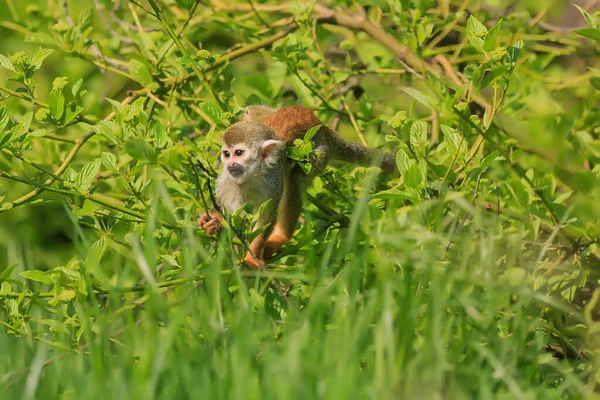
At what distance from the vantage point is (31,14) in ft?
14.9

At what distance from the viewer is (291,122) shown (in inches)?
161

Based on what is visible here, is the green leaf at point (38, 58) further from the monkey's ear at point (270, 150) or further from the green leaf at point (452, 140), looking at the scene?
the green leaf at point (452, 140)

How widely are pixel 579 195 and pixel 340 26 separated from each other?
1851mm

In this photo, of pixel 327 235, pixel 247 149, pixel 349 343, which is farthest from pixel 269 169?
pixel 349 343

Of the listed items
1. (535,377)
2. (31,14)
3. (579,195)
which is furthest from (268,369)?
(31,14)

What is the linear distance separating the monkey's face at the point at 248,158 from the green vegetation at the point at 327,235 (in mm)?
208

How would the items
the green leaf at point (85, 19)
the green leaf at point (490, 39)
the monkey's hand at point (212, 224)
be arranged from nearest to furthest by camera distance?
1. the green leaf at point (490, 39)
2. the monkey's hand at point (212, 224)
3. the green leaf at point (85, 19)

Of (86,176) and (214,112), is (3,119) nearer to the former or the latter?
(86,176)

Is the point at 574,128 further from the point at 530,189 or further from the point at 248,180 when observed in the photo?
the point at 248,180

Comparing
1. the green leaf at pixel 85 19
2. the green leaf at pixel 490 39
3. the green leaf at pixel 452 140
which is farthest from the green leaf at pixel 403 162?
the green leaf at pixel 85 19

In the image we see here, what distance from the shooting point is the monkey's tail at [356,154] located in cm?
431

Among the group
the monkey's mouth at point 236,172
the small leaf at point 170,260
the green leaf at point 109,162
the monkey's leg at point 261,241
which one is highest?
the green leaf at point 109,162

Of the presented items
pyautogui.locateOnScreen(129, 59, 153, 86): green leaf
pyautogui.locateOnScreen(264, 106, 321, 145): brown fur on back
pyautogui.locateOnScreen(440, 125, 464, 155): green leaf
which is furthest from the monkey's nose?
pyautogui.locateOnScreen(440, 125, 464, 155): green leaf

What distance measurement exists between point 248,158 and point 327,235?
18.4 inches
